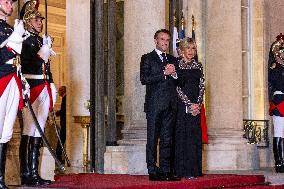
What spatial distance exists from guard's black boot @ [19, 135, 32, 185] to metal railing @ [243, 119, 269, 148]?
637 centimetres

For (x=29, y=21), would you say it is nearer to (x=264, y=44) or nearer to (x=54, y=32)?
(x=264, y=44)

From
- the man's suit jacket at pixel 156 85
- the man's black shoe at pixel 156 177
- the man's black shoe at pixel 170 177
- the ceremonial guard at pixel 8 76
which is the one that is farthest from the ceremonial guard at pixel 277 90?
the ceremonial guard at pixel 8 76

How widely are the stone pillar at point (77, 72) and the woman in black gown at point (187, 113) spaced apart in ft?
13.5

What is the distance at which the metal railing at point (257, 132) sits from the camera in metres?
13.9

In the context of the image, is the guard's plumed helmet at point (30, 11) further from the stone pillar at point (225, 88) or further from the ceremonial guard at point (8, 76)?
the stone pillar at point (225, 88)

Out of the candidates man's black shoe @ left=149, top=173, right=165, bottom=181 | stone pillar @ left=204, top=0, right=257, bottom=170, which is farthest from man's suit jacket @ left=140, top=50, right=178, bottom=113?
stone pillar @ left=204, top=0, right=257, bottom=170

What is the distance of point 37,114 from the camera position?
838 centimetres

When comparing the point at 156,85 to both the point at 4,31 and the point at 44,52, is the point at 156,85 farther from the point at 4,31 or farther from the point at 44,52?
the point at 4,31

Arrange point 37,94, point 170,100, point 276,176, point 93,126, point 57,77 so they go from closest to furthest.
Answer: point 37,94 → point 170,100 → point 276,176 → point 93,126 → point 57,77

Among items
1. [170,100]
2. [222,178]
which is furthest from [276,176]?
[170,100]

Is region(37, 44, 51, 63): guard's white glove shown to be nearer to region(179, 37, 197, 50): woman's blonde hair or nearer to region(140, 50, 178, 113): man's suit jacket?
region(140, 50, 178, 113): man's suit jacket

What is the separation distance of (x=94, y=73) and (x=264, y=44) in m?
3.96

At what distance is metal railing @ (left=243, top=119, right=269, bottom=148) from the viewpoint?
1394 centimetres

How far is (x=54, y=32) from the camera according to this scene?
17.8 meters
